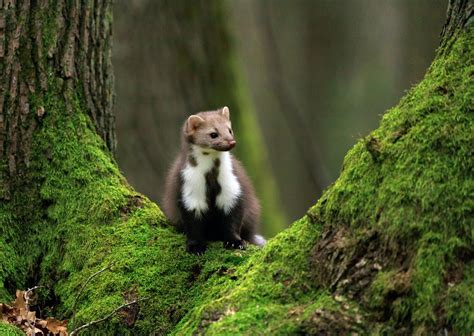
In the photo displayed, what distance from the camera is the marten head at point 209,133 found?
246 inches

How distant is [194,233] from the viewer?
5.95 m

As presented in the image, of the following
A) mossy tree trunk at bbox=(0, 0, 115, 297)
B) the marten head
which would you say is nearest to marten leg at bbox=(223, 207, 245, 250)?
the marten head

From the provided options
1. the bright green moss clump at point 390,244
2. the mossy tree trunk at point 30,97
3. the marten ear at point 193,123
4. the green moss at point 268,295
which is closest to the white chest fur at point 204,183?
the marten ear at point 193,123

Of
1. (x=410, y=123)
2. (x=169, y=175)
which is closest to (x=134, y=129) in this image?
(x=169, y=175)

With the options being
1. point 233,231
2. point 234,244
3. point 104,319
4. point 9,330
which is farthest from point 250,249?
point 9,330

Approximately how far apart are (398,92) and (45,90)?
16.3 metres

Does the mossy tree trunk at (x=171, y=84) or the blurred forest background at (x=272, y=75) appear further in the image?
the blurred forest background at (x=272, y=75)

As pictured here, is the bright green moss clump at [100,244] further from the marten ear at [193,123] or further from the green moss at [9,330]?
the marten ear at [193,123]

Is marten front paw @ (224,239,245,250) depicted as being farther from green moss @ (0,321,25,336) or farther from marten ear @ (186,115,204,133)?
green moss @ (0,321,25,336)

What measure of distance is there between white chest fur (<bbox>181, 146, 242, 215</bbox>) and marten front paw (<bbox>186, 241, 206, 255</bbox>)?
324mm

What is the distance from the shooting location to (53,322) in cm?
565

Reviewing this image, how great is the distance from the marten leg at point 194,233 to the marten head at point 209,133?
57 cm

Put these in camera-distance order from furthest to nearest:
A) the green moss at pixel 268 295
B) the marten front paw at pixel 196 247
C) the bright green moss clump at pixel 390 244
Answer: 1. the marten front paw at pixel 196 247
2. the green moss at pixel 268 295
3. the bright green moss clump at pixel 390 244

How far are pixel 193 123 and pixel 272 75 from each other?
1330 cm
